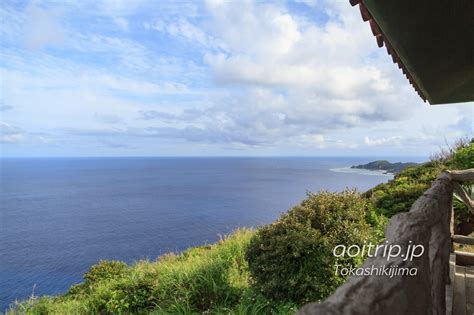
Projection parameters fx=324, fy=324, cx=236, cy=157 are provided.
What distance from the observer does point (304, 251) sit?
5480 millimetres

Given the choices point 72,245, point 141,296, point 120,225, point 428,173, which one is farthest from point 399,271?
point 120,225

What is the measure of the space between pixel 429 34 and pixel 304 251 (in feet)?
12.1

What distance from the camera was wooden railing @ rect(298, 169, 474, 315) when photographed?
105cm

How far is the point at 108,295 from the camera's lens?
7004 millimetres

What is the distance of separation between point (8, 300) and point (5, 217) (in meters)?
41.7

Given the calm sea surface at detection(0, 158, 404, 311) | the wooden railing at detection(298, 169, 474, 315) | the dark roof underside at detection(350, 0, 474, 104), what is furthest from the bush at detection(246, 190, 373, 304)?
the calm sea surface at detection(0, 158, 404, 311)

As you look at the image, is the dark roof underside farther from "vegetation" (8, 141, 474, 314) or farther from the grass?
the grass

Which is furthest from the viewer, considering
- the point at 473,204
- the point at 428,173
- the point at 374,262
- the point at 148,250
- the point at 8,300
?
the point at 148,250

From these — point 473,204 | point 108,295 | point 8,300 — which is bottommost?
point 8,300

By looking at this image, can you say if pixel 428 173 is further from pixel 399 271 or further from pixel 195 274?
pixel 399 271

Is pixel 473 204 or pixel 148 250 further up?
pixel 473 204

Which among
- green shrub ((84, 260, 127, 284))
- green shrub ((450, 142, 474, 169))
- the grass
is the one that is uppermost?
green shrub ((450, 142, 474, 169))

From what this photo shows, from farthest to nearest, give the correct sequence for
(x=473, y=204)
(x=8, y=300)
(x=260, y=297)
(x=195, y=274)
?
(x=8, y=300) → (x=195, y=274) → (x=260, y=297) → (x=473, y=204)

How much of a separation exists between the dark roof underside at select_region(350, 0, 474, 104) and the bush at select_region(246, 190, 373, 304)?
9.09ft
